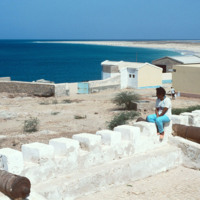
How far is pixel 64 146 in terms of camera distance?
17.9 feet

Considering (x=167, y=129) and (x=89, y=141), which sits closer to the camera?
(x=89, y=141)

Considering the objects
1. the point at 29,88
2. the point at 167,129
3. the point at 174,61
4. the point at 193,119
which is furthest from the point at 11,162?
the point at 174,61

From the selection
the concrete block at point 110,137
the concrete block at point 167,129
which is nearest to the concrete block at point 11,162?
the concrete block at point 110,137

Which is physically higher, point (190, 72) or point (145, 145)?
point (190, 72)

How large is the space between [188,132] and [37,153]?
3.74m

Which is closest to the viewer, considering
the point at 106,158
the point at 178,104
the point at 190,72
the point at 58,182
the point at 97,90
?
the point at 58,182

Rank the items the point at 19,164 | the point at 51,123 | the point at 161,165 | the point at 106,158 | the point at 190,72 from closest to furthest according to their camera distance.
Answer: the point at 19,164, the point at 106,158, the point at 161,165, the point at 51,123, the point at 190,72

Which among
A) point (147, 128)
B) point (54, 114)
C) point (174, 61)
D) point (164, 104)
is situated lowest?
point (54, 114)

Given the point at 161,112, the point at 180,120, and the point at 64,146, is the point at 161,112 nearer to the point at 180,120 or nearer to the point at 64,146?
the point at 180,120

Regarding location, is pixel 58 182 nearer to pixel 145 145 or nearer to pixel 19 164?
pixel 19 164

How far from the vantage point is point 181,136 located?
760cm

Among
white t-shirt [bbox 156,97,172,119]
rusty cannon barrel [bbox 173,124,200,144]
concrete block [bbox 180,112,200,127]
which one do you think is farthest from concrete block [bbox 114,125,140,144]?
concrete block [bbox 180,112,200,127]

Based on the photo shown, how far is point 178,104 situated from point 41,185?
705 inches

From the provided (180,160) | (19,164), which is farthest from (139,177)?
(19,164)
